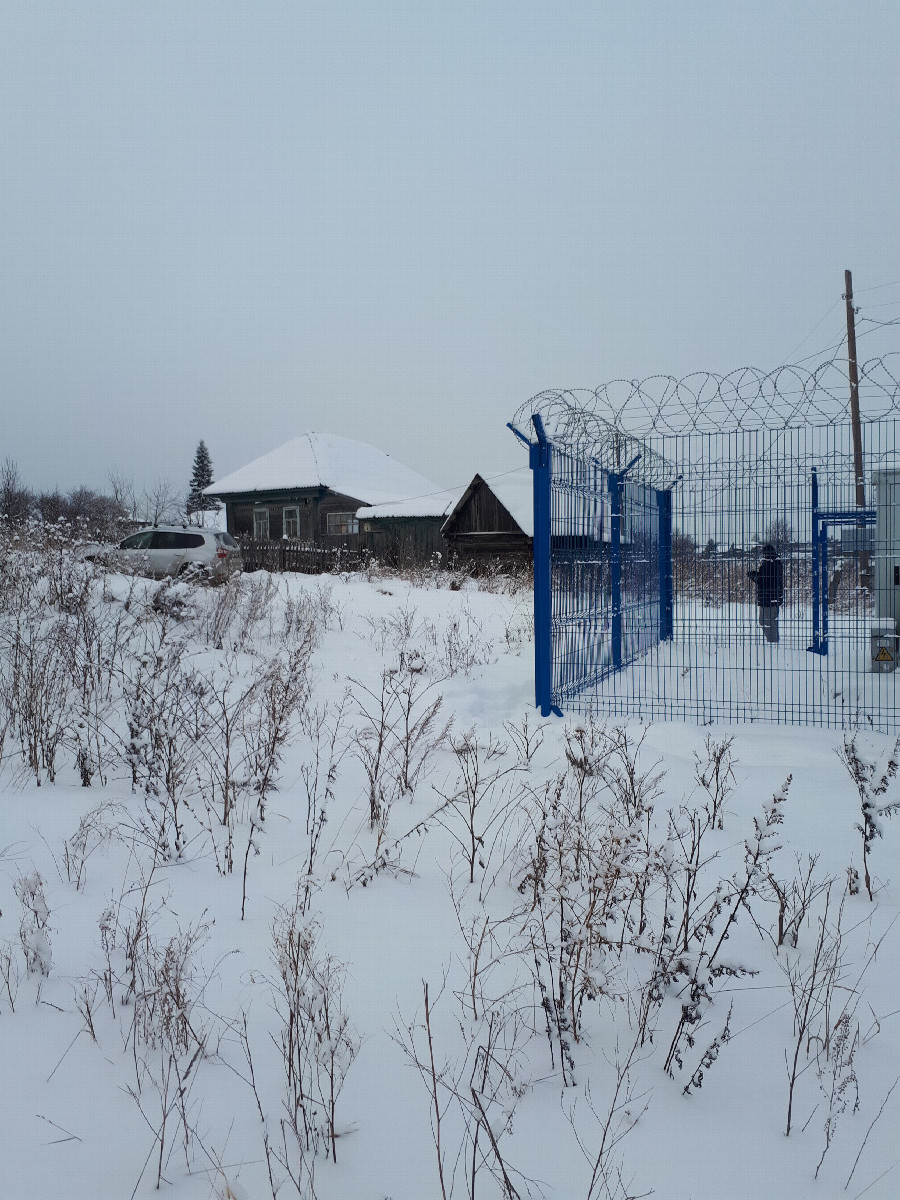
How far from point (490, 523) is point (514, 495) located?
133cm

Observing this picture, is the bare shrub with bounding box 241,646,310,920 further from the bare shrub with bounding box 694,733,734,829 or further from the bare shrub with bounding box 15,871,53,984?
the bare shrub with bounding box 694,733,734,829

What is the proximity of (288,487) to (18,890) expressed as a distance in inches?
1190

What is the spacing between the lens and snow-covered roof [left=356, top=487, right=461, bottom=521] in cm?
3056

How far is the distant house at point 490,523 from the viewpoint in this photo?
26641mm

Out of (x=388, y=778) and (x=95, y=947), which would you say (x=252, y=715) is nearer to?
(x=388, y=778)

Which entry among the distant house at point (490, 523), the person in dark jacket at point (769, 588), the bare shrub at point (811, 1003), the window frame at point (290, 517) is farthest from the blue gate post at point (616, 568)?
the window frame at point (290, 517)

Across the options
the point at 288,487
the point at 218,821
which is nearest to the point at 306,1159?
the point at 218,821

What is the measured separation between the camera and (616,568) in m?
7.63

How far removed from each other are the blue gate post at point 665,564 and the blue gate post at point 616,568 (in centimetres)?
228

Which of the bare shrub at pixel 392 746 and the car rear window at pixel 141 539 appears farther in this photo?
the car rear window at pixel 141 539

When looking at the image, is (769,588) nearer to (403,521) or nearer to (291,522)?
(403,521)

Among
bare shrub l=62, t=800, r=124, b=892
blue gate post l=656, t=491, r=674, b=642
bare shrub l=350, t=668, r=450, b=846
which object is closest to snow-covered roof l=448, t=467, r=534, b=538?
blue gate post l=656, t=491, r=674, b=642

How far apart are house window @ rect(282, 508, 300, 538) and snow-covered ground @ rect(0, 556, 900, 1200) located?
28.3 m

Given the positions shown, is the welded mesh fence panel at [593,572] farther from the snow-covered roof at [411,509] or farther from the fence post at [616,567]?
the snow-covered roof at [411,509]
